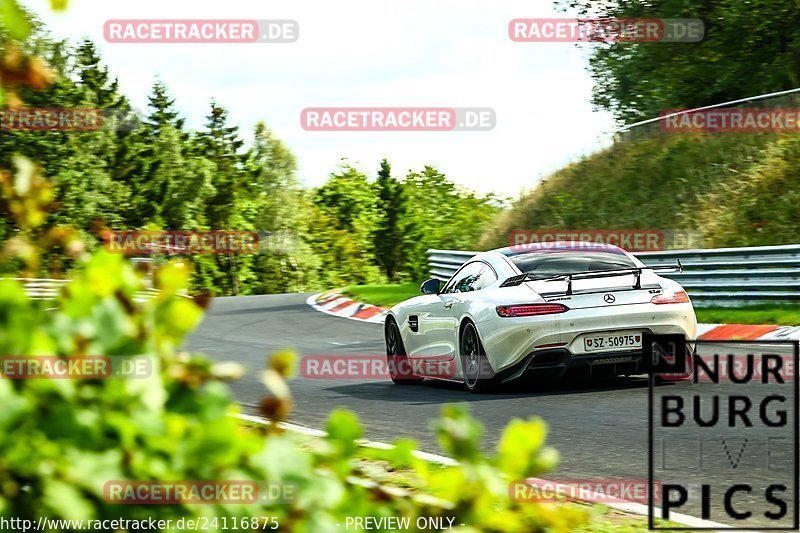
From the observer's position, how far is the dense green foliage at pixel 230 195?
59.5 meters

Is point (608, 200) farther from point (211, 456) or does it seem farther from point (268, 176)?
point (268, 176)

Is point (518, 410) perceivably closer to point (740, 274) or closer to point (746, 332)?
point (746, 332)

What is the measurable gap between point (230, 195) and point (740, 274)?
8078cm

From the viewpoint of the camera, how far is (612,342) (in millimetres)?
9969

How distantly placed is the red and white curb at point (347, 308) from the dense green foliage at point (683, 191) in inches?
234

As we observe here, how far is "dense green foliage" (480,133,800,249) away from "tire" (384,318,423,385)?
11.7 metres

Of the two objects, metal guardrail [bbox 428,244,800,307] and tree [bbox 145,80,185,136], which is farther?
tree [bbox 145,80,185,136]

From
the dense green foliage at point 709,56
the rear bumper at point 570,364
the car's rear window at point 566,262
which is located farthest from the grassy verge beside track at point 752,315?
the dense green foliage at point 709,56

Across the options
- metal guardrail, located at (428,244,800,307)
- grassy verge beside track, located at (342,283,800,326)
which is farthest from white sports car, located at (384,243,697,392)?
metal guardrail, located at (428,244,800,307)

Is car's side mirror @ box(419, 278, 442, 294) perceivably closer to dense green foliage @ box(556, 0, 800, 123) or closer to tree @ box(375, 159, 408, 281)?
dense green foliage @ box(556, 0, 800, 123)

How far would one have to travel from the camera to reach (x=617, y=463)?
6.73 metres

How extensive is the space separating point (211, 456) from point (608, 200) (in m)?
29.3

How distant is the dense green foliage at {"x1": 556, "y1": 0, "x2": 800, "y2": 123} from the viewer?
28875mm

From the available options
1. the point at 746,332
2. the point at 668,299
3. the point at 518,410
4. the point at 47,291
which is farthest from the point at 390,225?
the point at 47,291
